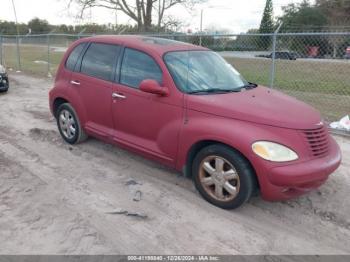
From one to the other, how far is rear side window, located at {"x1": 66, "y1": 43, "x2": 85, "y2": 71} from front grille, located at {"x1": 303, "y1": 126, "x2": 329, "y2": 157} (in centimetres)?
361

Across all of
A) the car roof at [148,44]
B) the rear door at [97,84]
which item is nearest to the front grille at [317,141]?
the car roof at [148,44]

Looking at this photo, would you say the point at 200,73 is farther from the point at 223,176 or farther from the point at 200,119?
the point at 223,176

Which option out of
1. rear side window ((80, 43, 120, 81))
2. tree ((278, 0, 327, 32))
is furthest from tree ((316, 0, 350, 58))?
rear side window ((80, 43, 120, 81))

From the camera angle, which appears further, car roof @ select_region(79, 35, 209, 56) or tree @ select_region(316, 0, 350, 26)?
tree @ select_region(316, 0, 350, 26)

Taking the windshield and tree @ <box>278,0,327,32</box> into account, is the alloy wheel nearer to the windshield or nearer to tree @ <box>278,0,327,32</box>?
the windshield

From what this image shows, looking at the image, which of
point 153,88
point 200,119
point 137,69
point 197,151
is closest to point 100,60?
point 137,69

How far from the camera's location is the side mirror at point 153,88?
425 centimetres

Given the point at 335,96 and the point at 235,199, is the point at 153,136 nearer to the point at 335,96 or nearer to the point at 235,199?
the point at 235,199

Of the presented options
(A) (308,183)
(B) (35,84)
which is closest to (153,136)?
(A) (308,183)

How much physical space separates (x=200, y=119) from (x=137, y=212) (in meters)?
1.21

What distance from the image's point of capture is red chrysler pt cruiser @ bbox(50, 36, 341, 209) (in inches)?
144

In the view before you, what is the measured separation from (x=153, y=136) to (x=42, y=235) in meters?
1.74

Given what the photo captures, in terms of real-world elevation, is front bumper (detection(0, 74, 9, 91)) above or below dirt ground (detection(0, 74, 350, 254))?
above

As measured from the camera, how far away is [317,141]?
12.6ft
